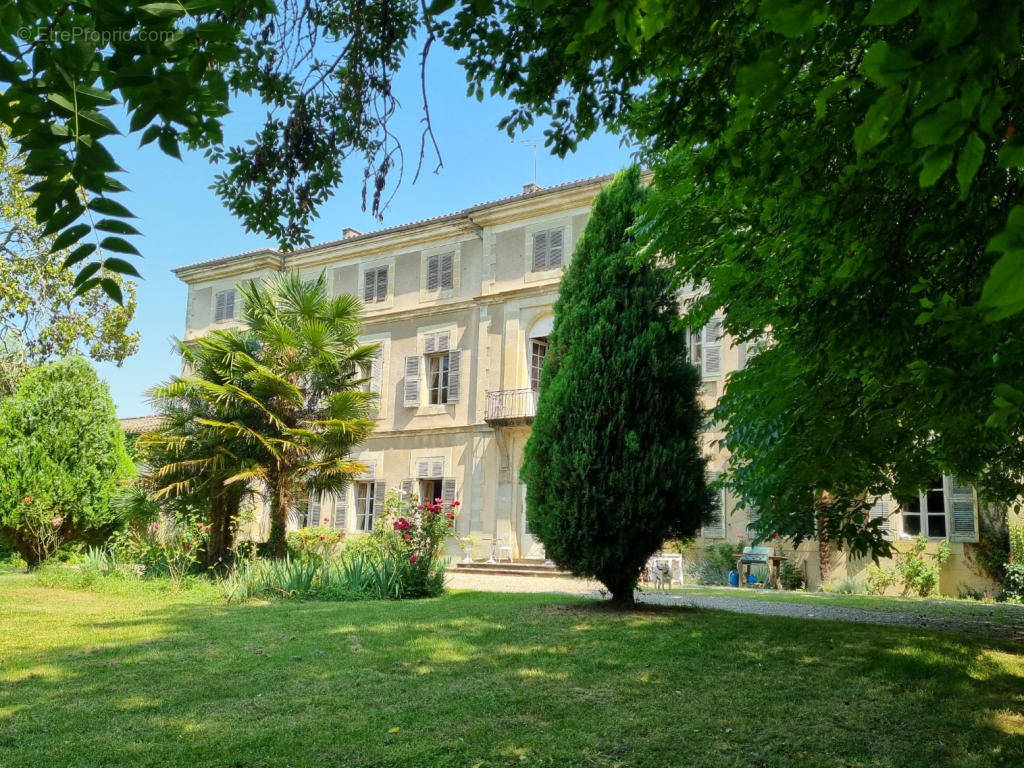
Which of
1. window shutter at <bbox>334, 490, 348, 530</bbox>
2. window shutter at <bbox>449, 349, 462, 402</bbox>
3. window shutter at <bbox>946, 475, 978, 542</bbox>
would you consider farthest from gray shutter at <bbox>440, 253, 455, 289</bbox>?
window shutter at <bbox>946, 475, 978, 542</bbox>

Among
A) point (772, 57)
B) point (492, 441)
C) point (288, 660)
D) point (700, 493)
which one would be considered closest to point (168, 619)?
point (288, 660)

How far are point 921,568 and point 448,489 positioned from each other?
36.4 feet

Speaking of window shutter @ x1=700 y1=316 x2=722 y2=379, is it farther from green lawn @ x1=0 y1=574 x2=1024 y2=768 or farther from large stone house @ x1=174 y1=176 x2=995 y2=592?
green lawn @ x1=0 y1=574 x2=1024 y2=768

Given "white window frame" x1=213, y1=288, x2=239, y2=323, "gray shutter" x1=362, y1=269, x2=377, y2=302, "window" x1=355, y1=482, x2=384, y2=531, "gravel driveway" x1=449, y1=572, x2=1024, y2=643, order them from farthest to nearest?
"white window frame" x1=213, y1=288, x2=239, y2=323
"gray shutter" x1=362, y1=269, x2=377, y2=302
"window" x1=355, y1=482, x2=384, y2=531
"gravel driveway" x1=449, y1=572, x2=1024, y2=643

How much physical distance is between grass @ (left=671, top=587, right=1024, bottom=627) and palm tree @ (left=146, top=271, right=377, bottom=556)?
6429 mm

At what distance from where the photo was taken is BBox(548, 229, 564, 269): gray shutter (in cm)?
1976

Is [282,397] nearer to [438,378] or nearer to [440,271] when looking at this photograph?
[438,378]

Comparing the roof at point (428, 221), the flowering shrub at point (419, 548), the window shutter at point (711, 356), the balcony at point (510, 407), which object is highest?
the roof at point (428, 221)

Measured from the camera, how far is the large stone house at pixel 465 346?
19.6 meters

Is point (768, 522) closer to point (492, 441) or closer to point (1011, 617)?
point (1011, 617)

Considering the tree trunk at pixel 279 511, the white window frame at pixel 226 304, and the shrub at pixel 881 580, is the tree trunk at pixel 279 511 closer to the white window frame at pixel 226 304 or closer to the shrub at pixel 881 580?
the shrub at pixel 881 580

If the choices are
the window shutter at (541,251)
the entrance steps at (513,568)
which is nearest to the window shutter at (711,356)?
the window shutter at (541,251)

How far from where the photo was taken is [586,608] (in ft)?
29.9

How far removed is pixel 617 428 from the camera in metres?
9.16
